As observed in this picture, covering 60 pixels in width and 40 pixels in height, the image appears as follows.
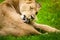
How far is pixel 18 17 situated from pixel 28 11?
0.28 m

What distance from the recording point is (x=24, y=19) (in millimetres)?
7156

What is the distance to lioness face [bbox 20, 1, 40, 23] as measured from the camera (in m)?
7.02

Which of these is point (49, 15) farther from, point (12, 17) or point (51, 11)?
point (12, 17)

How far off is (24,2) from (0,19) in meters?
0.68

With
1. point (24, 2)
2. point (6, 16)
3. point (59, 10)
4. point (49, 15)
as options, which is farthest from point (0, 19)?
point (59, 10)

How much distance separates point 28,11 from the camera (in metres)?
7.11

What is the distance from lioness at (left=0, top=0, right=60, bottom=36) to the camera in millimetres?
7008

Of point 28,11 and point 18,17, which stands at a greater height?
point 28,11

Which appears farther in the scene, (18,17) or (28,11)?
(18,17)

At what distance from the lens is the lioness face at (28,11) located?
23.0 feet

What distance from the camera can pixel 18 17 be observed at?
7234 mm

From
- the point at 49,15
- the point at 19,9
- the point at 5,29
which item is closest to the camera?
the point at 5,29

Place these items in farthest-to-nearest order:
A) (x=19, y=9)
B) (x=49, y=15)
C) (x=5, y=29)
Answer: (x=49, y=15) < (x=19, y=9) < (x=5, y=29)

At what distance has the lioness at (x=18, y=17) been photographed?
7.01 metres
